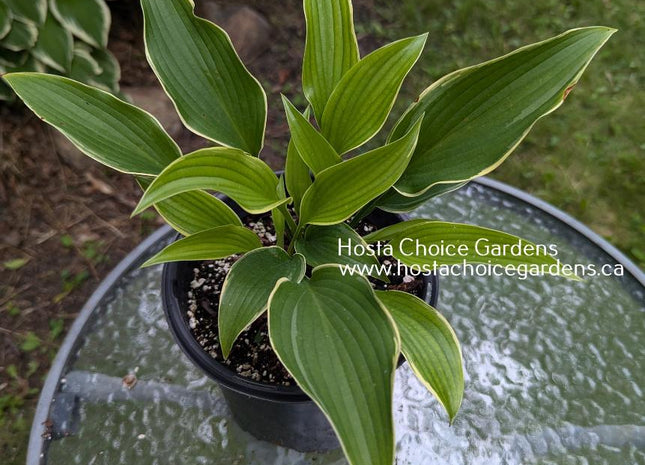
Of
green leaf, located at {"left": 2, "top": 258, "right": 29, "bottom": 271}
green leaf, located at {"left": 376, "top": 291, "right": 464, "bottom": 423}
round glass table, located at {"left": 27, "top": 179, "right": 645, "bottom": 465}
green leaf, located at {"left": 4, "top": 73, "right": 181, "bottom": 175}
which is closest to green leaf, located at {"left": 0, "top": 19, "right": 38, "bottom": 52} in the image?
green leaf, located at {"left": 2, "top": 258, "right": 29, "bottom": 271}

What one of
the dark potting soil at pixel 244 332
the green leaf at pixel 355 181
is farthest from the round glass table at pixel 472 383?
the green leaf at pixel 355 181

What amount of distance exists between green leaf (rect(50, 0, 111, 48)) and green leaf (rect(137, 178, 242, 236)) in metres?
1.04

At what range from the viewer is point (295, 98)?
6.28ft

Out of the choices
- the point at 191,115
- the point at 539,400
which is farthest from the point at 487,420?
the point at 191,115

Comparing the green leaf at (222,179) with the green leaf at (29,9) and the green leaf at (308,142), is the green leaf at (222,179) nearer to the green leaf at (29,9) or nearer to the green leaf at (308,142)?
the green leaf at (308,142)

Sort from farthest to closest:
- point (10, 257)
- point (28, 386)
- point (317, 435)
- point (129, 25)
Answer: point (129, 25) → point (10, 257) → point (28, 386) → point (317, 435)

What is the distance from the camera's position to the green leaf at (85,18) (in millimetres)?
1543

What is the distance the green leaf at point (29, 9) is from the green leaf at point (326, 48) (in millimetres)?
1096

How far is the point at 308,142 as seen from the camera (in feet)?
2.20

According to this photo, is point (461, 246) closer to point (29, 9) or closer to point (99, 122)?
point (99, 122)

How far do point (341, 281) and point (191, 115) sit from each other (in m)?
0.28

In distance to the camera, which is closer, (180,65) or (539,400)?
(180,65)

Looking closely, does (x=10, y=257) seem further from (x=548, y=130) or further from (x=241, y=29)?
(x=548, y=130)

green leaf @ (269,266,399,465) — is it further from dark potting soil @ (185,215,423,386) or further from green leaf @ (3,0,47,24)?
green leaf @ (3,0,47,24)
